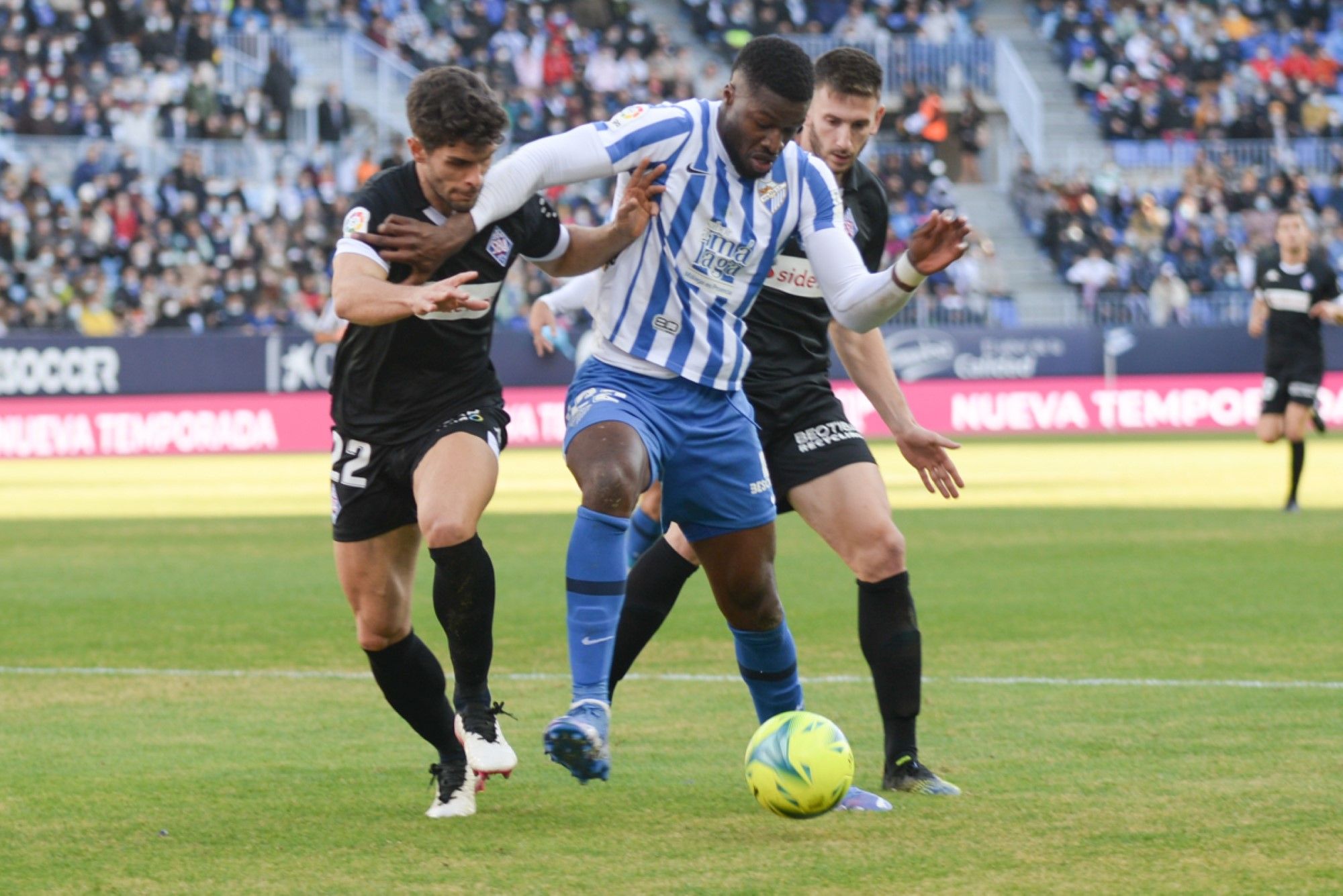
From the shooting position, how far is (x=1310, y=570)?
1142cm

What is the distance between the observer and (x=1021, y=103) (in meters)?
34.1

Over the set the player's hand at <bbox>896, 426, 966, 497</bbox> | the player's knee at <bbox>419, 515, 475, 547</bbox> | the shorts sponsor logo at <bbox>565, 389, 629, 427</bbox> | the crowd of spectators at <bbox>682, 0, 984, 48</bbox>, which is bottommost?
the player's knee at <bbox>419, 515, 475, 547</bbox>

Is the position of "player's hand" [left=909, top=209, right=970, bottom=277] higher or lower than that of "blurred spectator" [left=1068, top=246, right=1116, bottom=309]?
higher

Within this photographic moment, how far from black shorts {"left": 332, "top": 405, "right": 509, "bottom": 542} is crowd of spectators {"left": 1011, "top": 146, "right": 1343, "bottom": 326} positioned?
1005 inches

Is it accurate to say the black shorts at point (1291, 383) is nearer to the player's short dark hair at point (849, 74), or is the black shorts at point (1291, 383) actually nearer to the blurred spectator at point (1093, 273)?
the player's short dark hair at point (849, 74)

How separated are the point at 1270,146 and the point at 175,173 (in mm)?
18300

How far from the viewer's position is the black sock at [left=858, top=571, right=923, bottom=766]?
5.55 metres

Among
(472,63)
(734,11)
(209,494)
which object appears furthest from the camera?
(734,11)

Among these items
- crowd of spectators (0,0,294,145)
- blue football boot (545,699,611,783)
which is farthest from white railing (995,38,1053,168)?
blue football boot (545,699,611,783)

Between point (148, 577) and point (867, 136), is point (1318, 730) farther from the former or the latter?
point (148, 577)

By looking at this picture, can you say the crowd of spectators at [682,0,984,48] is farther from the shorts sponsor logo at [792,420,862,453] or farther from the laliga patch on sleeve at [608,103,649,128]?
the laliga patch on sleeve at [608,103,649,128]

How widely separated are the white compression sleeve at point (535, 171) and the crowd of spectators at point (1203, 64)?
30.4 meters

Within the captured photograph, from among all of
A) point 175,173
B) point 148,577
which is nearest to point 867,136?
point 148,577

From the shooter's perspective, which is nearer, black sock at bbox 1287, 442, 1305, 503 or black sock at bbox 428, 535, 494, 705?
black sock at bbox 428, 535, 494, 705
